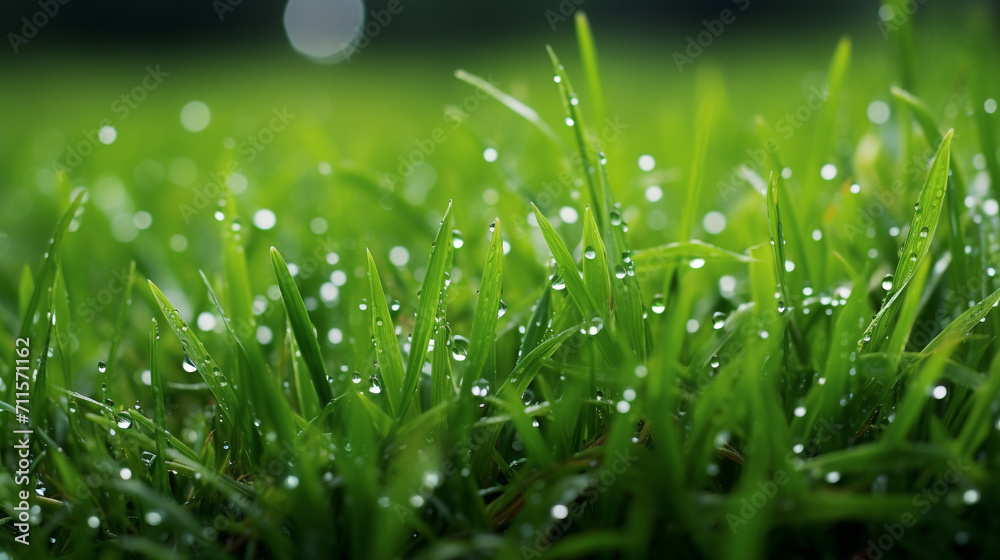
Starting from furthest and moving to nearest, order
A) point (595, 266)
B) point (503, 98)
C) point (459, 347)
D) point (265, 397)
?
point (503, 98)
point (459, 347)
point (595, 266)
point (265, 397)

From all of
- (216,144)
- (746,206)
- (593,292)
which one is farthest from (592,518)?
(216,144)

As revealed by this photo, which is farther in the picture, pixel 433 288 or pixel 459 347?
pixel 459 347

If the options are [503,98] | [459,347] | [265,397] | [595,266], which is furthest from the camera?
[503,98]

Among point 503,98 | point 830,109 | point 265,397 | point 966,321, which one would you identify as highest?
point 503,98

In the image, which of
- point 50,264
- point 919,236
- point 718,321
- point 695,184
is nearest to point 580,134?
point 695,184

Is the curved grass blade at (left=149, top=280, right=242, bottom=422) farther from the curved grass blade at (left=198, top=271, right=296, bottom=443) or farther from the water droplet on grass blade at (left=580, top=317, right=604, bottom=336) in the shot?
the water droplet on grass blade at (left=580, top=317, right=604, bottom=336)

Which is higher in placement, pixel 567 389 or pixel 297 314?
pixel 297 314

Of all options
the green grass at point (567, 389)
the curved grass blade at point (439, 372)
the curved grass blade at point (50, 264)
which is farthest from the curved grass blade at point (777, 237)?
the curved grass blade at point (50, 264)

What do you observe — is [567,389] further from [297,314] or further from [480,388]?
[297,314]
